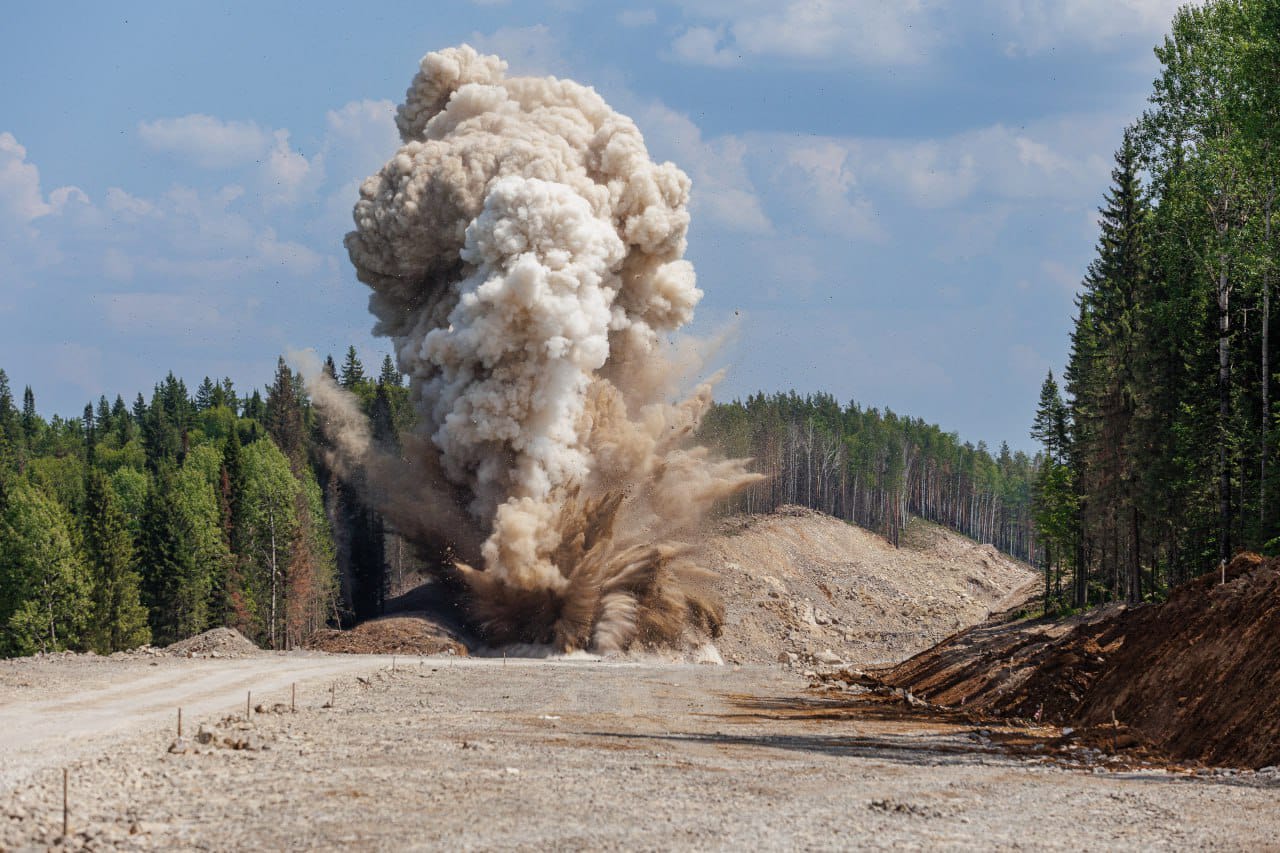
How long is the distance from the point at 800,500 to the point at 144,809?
461ft

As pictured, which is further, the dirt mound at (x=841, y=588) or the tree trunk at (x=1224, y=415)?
the dirt mound at (x=841, y=588)

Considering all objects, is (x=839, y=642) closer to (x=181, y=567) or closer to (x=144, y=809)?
(x=181, y=567)

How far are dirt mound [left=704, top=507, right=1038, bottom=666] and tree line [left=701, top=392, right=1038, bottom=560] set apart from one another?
5.88m

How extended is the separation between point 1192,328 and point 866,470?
109m

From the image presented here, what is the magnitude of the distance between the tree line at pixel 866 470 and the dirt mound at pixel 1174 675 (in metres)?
82.4

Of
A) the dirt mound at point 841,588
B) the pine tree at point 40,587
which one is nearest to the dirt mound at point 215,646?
the pine tree at point 40,587

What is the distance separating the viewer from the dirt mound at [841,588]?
76.7 metres

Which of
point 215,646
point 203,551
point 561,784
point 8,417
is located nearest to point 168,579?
point 203,551

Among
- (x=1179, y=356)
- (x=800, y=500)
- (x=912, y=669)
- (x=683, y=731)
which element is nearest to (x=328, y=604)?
(x=912, y=669)

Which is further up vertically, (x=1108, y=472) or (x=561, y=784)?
(x=1108, y=472)

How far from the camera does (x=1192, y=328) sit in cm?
5216

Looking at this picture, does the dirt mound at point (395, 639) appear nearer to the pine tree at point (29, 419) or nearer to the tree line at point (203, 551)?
the tree line at point (203, 551)

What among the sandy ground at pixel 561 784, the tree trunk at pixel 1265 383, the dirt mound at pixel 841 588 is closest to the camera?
the sandy ground at pixel 561 784

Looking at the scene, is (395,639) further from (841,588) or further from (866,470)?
(866,470)
